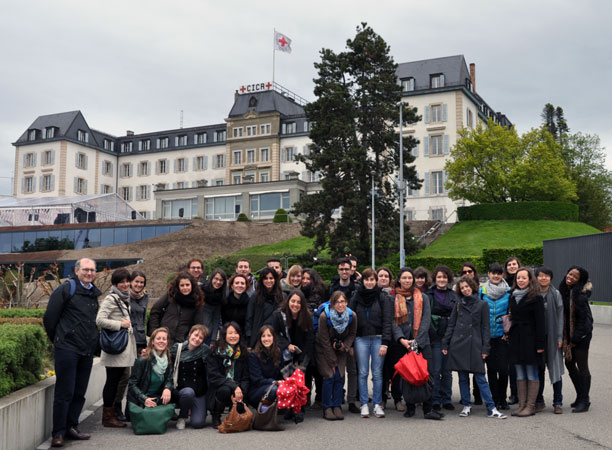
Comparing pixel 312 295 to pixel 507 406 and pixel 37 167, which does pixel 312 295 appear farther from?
pixel 37 167

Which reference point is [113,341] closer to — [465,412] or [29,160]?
[465,412]

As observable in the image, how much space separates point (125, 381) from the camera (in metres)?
7.95

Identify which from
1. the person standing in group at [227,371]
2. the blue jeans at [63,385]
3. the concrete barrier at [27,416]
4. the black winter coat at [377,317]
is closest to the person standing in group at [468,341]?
the black winter coat at [377,317]

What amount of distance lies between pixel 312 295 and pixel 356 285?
699 mm

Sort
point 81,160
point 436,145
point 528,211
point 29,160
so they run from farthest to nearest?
point 29,160 → point 81,160 → point 436,145 → point 528,211

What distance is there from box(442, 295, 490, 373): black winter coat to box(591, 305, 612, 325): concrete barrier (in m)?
12.7

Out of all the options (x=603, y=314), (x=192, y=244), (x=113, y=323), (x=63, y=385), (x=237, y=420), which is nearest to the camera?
(x=63, y=385)

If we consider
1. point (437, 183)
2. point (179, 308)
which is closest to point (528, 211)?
point (437, 183)

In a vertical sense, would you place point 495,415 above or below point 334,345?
below

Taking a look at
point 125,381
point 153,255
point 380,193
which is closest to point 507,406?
point 125,381

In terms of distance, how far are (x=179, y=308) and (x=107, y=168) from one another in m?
73.6

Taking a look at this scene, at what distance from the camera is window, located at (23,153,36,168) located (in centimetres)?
7381

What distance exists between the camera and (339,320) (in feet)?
27.0

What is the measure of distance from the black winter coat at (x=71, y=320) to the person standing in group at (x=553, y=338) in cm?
603
